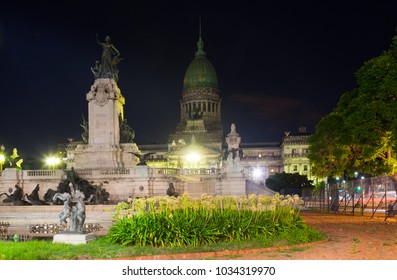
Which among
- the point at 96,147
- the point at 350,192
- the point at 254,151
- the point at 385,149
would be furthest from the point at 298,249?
the point at 254,151

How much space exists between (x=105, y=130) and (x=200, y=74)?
4864 inches

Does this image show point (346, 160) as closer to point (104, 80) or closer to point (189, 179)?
point (189, 179)

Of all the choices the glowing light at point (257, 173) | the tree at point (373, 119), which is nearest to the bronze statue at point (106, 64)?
the tree at point (373, 119)

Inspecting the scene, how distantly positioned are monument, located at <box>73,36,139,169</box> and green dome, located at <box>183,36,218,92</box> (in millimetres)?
118835

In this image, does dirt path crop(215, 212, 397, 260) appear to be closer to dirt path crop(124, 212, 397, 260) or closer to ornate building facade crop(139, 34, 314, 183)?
dirt path crop(124, 212, 397, 260)

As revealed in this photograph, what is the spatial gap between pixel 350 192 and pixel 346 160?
11.4 ft

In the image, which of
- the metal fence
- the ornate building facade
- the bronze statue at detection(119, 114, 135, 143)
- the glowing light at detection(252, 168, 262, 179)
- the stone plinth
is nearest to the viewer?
the stone plinth

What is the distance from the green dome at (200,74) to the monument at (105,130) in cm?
11883

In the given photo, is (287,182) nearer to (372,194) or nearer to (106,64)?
(106,64)

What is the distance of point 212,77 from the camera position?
6757 inches

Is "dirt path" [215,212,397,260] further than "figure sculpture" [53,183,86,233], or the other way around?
"figure sculpture" [53,183,86,233]

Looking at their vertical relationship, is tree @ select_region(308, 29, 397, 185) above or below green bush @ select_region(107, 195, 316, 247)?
above

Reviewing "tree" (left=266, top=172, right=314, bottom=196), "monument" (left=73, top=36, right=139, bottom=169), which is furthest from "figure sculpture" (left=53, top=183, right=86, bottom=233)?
"tree" (left=266, top=172, right=314, bottom=196)

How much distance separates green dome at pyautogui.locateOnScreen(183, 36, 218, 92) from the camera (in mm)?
169250
